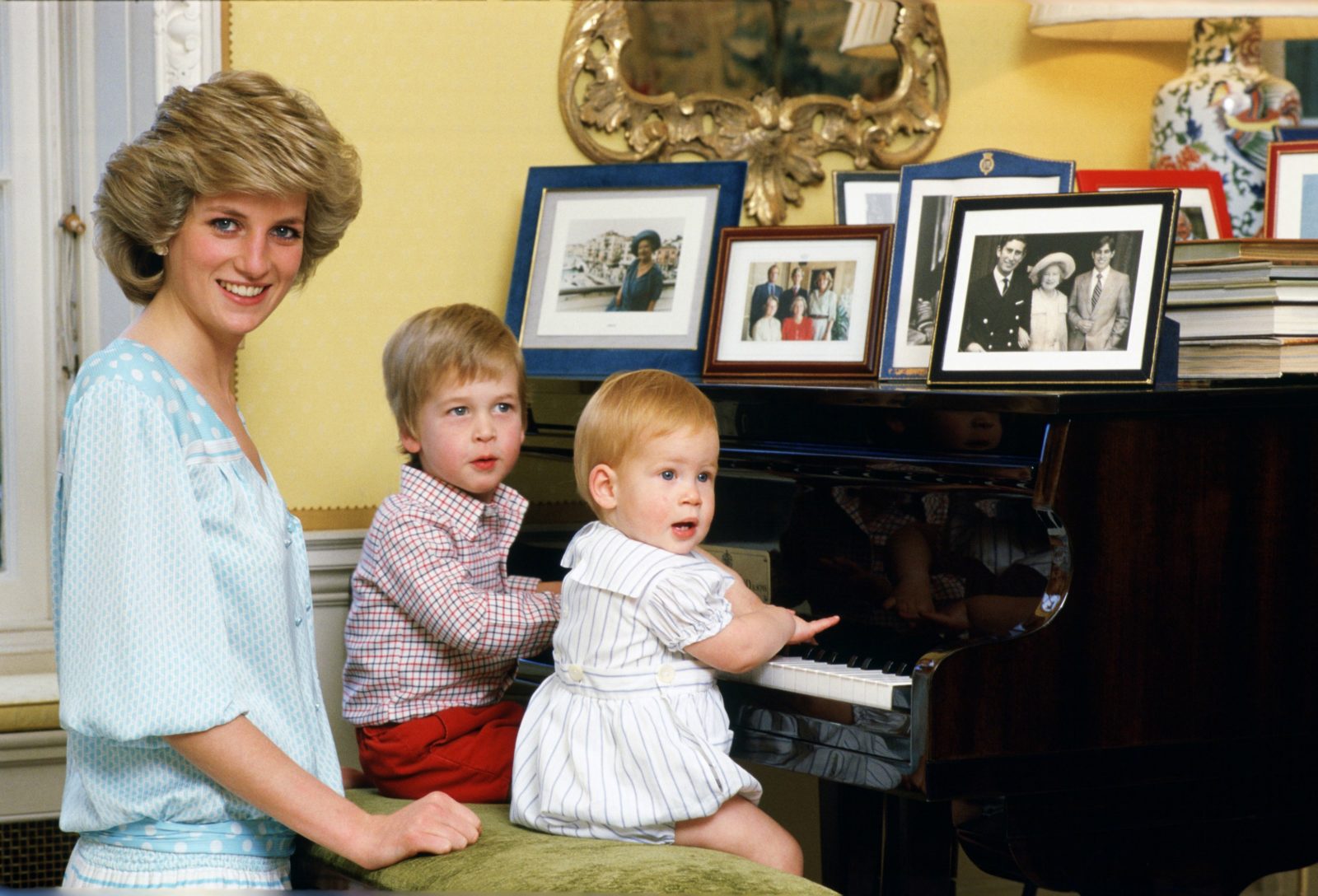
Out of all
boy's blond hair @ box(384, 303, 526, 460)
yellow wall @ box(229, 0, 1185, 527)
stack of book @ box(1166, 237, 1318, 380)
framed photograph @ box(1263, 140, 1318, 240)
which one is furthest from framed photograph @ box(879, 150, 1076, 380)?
yellow wall @ box(229, 0, 1185, 527)

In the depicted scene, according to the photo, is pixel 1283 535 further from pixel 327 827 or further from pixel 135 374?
pixel 135 374

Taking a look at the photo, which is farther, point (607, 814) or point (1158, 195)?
point (1158, 195)

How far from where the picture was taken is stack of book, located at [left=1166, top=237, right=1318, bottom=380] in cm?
223

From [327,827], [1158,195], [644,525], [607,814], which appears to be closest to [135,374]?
[327,827]

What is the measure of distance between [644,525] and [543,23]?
1.45 metres

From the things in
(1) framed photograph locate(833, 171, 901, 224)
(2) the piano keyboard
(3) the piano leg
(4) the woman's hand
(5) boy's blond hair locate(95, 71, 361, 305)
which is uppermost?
(1) framed photograph locate(833, 171, 901, 224)

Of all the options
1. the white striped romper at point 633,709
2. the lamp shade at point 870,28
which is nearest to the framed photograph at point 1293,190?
the lamp shade at point 870,28

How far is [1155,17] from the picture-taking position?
9.88ft

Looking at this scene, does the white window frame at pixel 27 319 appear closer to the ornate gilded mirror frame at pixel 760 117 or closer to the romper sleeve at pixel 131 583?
the ornate gilded mirror frame at pixel 760 117

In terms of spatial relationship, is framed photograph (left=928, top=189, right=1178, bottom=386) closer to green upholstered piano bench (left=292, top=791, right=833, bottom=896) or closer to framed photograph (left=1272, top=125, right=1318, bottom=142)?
green upholstered piano bench (left=292, top=791, right=833, bottom=896)

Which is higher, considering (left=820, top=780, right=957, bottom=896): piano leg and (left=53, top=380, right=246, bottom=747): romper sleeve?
(left=53, top=380, right=246, bottom=747): romper sleeve

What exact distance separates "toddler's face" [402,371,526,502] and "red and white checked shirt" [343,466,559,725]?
3 cm

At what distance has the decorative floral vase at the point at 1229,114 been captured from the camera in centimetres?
308

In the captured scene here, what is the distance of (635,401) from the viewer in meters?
2.00
